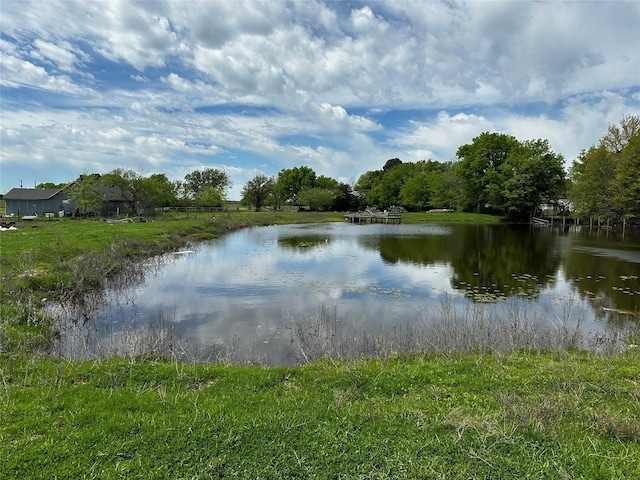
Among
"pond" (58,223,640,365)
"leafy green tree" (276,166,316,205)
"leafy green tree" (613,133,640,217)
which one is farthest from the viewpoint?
"leafy green tree" (276,166,316,205)

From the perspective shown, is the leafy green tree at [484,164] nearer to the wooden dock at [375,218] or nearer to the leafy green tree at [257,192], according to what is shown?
the wooden dock at [375,218]

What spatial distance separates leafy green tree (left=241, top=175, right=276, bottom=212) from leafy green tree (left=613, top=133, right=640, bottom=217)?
59559 mm

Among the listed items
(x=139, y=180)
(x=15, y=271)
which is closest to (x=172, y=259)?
(x=15, y=271)

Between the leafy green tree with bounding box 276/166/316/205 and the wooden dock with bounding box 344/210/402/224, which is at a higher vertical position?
the leafy green tree with bounding box 276/166/316/205

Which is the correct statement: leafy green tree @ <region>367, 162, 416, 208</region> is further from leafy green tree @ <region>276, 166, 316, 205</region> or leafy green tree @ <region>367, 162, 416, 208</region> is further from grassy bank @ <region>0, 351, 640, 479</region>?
grassy bank @ <region>0, 351, 640, 479</region>

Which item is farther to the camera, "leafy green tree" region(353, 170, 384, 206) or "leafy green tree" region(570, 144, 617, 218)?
"leafy green tree" region(353, 170, 384, 206)

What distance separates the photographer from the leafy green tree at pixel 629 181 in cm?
3797

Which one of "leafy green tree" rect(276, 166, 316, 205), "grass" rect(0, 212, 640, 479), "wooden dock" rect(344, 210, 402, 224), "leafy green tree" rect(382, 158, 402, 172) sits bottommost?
"grass" rect(0, 212, 640, 479)

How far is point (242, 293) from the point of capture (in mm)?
13438

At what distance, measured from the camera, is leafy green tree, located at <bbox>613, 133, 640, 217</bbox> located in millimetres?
37969

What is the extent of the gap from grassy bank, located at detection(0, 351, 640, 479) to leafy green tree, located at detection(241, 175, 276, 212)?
74616 mm

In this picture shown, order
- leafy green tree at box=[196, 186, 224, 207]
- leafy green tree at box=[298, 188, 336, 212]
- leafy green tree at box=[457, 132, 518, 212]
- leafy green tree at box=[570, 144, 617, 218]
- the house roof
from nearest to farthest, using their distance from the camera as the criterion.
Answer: leafy green tree at box=[570, 144, 617, 218]
the house roof
leafy green tree at box=[196, 186, 224, 207]
leafy green tree at box=[457, 132, 518, 212]
leafy green tree at box=[298, 188, 336, 212]

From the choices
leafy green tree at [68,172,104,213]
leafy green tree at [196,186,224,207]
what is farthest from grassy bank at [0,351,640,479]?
leafy green tree at [196,186,224,207]

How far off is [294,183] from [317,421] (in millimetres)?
88519
